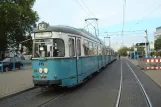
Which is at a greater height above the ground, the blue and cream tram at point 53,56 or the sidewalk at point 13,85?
the blue and cream tram at point 53,56

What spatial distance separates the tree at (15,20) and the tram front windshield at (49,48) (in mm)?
32619

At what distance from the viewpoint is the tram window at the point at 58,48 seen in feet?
37.3

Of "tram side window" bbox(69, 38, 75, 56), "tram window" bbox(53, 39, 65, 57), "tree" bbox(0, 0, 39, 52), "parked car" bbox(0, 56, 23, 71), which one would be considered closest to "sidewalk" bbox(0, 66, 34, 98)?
"tram window" bbox(53, 39, 65, 57)

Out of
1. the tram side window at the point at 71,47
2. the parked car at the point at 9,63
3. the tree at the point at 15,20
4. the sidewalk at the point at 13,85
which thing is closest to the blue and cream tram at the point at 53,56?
the tram side window at the point at 71,47

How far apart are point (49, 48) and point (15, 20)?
119 ft

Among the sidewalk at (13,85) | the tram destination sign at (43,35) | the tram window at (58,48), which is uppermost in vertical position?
the tram destination sign at (43,35)

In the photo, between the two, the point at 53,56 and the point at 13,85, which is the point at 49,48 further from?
the point at 13,85

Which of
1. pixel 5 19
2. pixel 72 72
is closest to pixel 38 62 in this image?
pixel 72 72

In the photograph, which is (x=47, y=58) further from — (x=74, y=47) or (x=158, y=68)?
(x=158, y=68)

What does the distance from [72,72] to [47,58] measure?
157 cm

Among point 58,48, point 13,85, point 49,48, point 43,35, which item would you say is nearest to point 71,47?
point 58,48

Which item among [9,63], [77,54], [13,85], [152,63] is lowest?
[13,85]

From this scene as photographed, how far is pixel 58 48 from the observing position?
1152cm

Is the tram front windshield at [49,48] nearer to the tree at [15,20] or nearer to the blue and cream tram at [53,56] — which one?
the blue and cream tram at [53,56]
